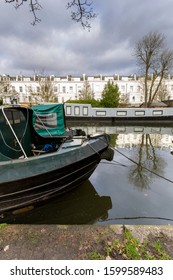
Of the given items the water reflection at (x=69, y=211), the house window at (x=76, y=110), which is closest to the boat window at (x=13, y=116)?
the water reflection at (x=69, y=211)

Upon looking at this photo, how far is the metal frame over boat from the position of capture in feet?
10.4

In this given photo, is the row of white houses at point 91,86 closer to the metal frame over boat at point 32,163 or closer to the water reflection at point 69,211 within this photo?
the metal frame over boat at point 32,163

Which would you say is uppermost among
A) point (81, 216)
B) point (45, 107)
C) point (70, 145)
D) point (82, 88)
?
point (82, 88)

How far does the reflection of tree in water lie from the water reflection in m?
1.35

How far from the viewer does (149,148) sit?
9.20 meters

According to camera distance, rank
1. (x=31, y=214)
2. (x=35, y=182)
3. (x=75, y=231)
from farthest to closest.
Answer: (x=31, y=214)
(x=35, y=182)
(x=75, y=231)

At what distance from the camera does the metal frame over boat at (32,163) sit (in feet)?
10.4

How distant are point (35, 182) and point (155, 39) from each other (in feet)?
87.2

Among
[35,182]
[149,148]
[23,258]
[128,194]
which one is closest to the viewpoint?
[23,258]

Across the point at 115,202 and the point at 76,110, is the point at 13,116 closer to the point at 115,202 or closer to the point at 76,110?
the point at 115,202

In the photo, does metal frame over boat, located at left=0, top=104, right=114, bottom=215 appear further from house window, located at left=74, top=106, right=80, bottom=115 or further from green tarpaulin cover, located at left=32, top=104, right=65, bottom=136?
house window, located at left=74, top=106, right=80, bottom=115

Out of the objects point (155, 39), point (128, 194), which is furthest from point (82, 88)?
point (128, 194)
